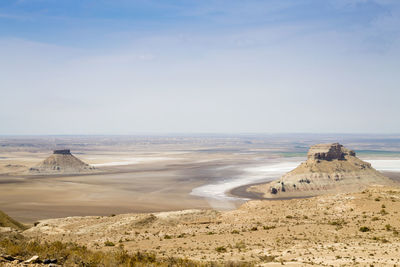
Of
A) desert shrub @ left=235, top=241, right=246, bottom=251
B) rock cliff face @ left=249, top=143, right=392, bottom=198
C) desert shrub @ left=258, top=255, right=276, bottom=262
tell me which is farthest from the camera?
rock cliff face @ left=249, top=143, right=392, bottom=198

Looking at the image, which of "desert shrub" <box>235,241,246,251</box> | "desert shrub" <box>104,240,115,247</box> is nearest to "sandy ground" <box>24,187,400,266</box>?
"desert shrub" <box>235,241,246,251</box>

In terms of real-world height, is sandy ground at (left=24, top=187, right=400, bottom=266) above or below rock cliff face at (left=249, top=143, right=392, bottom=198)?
above

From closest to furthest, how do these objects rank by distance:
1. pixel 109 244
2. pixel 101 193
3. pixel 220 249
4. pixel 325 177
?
pixel 220 249 < pixel 109 244 < pixel 101 193 < pixel 325 177

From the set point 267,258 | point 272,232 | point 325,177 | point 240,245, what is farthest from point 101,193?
point 267,258

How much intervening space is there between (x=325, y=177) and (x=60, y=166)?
88455 millimetres

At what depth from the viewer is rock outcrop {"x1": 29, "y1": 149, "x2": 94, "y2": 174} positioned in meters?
129

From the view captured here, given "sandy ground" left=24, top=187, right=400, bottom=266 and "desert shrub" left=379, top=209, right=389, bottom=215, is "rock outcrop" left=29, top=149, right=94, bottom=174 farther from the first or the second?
"desert shrub" left=379, top=209, right=389, bottom=215

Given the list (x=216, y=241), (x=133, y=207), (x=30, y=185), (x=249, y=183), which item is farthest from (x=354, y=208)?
(x=30, y=185)

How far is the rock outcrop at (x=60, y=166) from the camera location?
12875cm

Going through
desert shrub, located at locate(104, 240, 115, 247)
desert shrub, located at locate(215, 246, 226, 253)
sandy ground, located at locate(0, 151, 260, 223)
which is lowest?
sandy ground, located at locate(0, 151, 260, 223)

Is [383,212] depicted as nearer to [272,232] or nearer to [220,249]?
[272,232]

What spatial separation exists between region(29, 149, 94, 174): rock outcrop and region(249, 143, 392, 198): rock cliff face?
6752cm

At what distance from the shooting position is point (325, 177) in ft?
305

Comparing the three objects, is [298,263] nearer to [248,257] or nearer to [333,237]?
[248,257]
